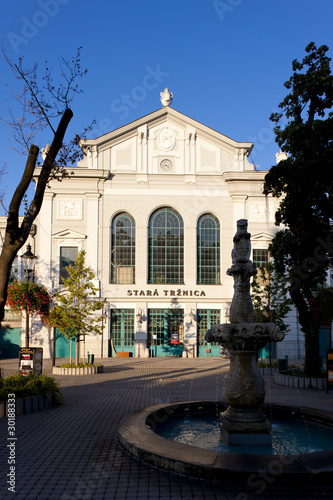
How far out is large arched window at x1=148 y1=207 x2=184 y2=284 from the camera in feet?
101

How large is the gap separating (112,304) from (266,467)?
80.2ft

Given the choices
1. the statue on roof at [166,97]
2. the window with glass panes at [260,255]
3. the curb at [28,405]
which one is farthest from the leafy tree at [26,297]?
the statue on roof at [166,97]

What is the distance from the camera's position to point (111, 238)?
30891 mm

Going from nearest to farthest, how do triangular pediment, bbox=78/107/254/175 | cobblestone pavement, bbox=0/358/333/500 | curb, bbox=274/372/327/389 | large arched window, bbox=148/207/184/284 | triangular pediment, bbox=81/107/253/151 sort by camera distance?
cobblestone pavement, bbox=0/358/333/500 < curb, bbox=274/372/327/389 < large arched window, bbox=148/207/184/284 < triangular pediment, bbox=81/107/253/151 < triangular pediment, bbox=78/107/254/175

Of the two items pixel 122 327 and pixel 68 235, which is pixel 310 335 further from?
pixel 68 235

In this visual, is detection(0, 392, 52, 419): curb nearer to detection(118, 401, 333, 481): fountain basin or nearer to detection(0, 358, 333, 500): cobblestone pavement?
detection(0, 358, 333, 500): cobblestone pavement

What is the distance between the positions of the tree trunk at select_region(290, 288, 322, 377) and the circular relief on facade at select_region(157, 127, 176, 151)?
57.3 feet

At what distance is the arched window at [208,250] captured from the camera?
31031 millimetres

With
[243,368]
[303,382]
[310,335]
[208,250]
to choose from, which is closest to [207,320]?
[208,250]

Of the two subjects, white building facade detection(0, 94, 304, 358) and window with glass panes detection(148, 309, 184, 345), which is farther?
window with glass panes detection(148, 309, 184, 345)

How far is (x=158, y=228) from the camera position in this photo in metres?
31.3

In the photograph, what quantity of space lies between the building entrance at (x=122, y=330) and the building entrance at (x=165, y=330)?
4.34 ft

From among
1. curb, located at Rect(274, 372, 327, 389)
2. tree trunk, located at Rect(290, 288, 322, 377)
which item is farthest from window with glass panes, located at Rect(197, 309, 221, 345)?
curb, located at Rect(274, 372, 327, 389)

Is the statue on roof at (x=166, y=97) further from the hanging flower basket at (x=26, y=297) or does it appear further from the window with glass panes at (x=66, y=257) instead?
the hanging flower basket at (x=26, y=297)
